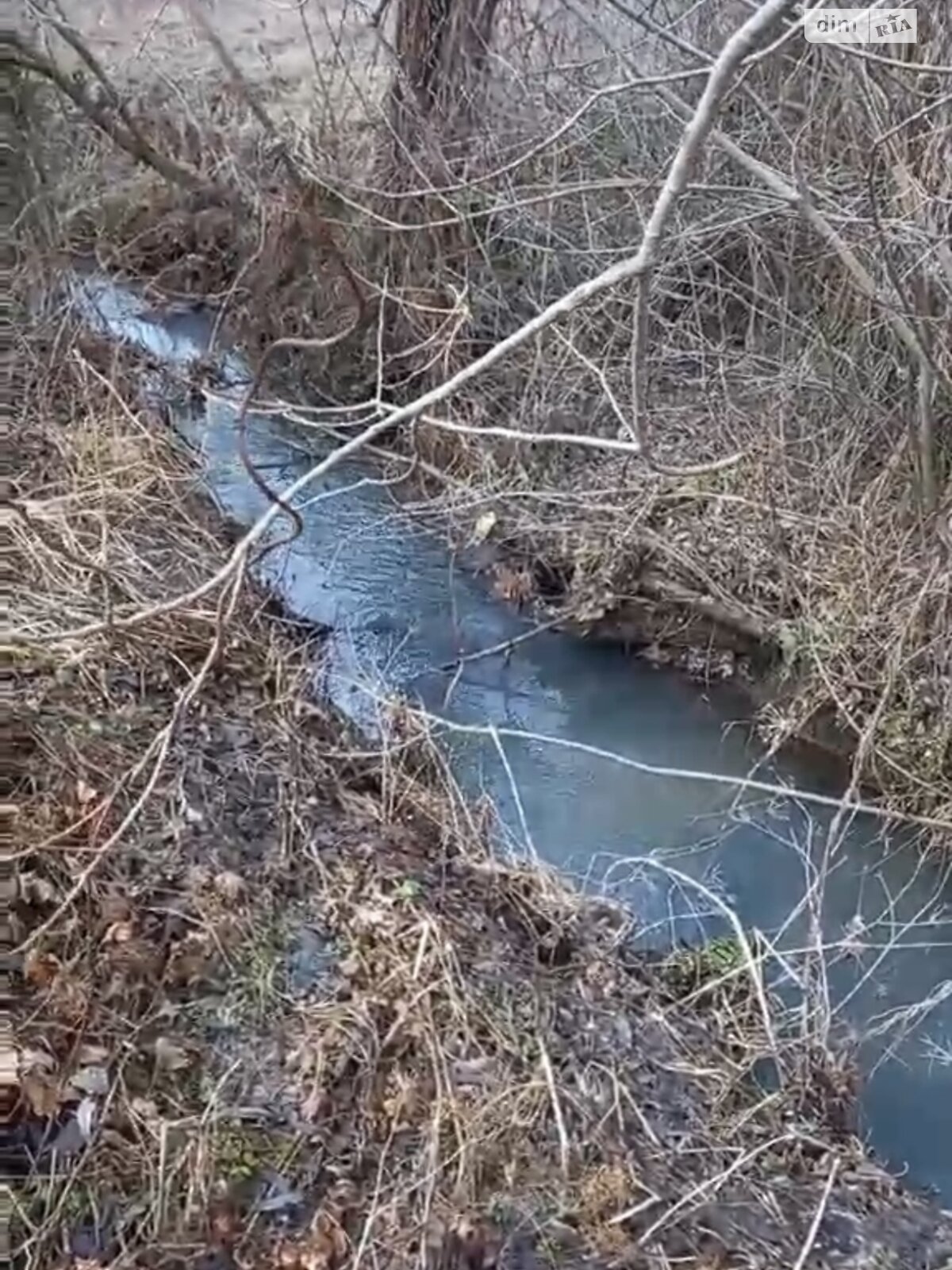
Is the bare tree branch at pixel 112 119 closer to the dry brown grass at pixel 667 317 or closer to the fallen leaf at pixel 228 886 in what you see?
the dry brown grass at pixel 667 317

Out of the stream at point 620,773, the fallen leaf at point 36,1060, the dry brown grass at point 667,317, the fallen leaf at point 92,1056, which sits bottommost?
the stream at point 620,773

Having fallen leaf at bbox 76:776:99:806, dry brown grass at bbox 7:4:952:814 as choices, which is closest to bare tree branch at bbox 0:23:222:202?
dry brown grass at bbox 7:4:952:814

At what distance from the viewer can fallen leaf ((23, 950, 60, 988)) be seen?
3389 millimetres

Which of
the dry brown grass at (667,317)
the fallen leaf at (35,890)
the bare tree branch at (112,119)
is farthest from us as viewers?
the bare tree branch at (112,119)

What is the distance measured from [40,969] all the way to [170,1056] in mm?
358

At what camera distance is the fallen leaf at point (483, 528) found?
6.35 m

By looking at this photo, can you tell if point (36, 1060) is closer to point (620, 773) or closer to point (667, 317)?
point (620, 773)

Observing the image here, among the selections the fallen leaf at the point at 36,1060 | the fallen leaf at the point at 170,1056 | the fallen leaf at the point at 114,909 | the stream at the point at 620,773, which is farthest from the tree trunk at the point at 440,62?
the fallen leaf at the point at 36,1060

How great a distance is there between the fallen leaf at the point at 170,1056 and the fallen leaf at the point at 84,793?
2.24ft

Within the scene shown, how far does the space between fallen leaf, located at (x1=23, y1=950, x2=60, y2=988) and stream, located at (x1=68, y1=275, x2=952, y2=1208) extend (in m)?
1.46

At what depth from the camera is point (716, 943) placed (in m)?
4.25

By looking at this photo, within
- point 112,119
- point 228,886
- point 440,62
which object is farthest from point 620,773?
point 112,119

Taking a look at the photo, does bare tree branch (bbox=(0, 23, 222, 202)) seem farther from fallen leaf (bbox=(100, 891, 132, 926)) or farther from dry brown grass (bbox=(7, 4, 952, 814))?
fallen leaf (bbox=(100, 891, 132, 926))

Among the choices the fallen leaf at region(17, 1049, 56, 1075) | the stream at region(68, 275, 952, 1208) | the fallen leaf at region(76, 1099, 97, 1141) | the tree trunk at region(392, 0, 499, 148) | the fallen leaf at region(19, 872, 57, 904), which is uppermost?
the tree trunk at region(392, 0, 499, 148)
